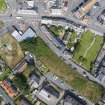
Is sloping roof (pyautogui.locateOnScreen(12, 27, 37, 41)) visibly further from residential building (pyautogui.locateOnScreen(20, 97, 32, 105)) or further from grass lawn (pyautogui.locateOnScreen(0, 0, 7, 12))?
residential building (pyautogui.locateOnScreen(20, 97, 32, 105))

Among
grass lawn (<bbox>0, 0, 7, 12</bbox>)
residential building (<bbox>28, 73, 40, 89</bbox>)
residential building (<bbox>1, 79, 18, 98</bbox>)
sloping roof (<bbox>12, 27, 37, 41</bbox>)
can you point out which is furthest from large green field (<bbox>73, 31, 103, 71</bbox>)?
grass lawn (<bbox>0, 0, 7, 12</bbox>)

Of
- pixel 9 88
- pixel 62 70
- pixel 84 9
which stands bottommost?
pixel 9 88

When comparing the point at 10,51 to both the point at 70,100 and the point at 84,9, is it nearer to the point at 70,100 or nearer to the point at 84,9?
the point at 70,100

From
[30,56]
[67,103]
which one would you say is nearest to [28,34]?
[30,56]

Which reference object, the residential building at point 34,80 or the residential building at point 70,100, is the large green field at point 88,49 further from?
the residential building at point 34,80

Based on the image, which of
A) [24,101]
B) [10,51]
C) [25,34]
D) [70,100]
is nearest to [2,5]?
[25,34]

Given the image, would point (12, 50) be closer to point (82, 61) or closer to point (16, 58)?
point (16, 58)

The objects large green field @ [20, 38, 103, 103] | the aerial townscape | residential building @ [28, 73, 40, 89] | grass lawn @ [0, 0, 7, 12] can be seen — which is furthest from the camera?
grass lawn @ [0, 0, 7, 12]
